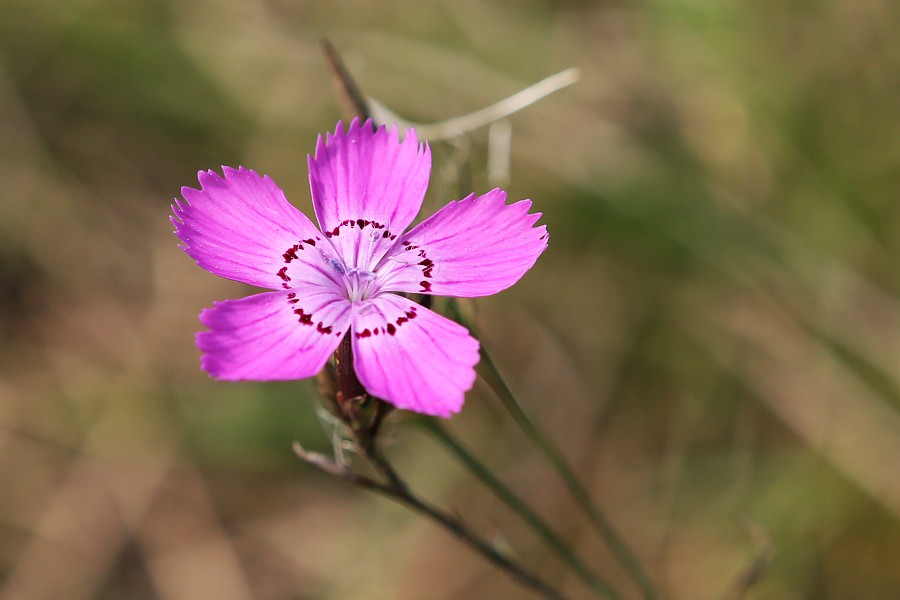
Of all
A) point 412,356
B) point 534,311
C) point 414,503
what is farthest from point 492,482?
point 534,311

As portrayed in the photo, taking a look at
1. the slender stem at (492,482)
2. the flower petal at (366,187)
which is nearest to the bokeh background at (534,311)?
the flower petal at (366,187)

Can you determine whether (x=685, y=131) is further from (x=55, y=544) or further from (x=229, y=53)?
(x=55, y=544)

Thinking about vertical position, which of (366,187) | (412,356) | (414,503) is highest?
(366,187)

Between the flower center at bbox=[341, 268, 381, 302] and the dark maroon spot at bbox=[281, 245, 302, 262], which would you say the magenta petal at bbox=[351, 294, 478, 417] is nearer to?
the flower center at bbox=[341, 268, 381, 302]

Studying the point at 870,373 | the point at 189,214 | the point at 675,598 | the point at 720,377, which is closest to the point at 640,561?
the point at 675,598

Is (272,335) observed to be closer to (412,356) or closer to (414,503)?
(412,356)

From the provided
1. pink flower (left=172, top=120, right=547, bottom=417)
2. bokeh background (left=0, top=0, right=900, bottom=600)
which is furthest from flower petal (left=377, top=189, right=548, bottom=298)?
bokeh background (left=0, top=0, right=900, bottom=600)
